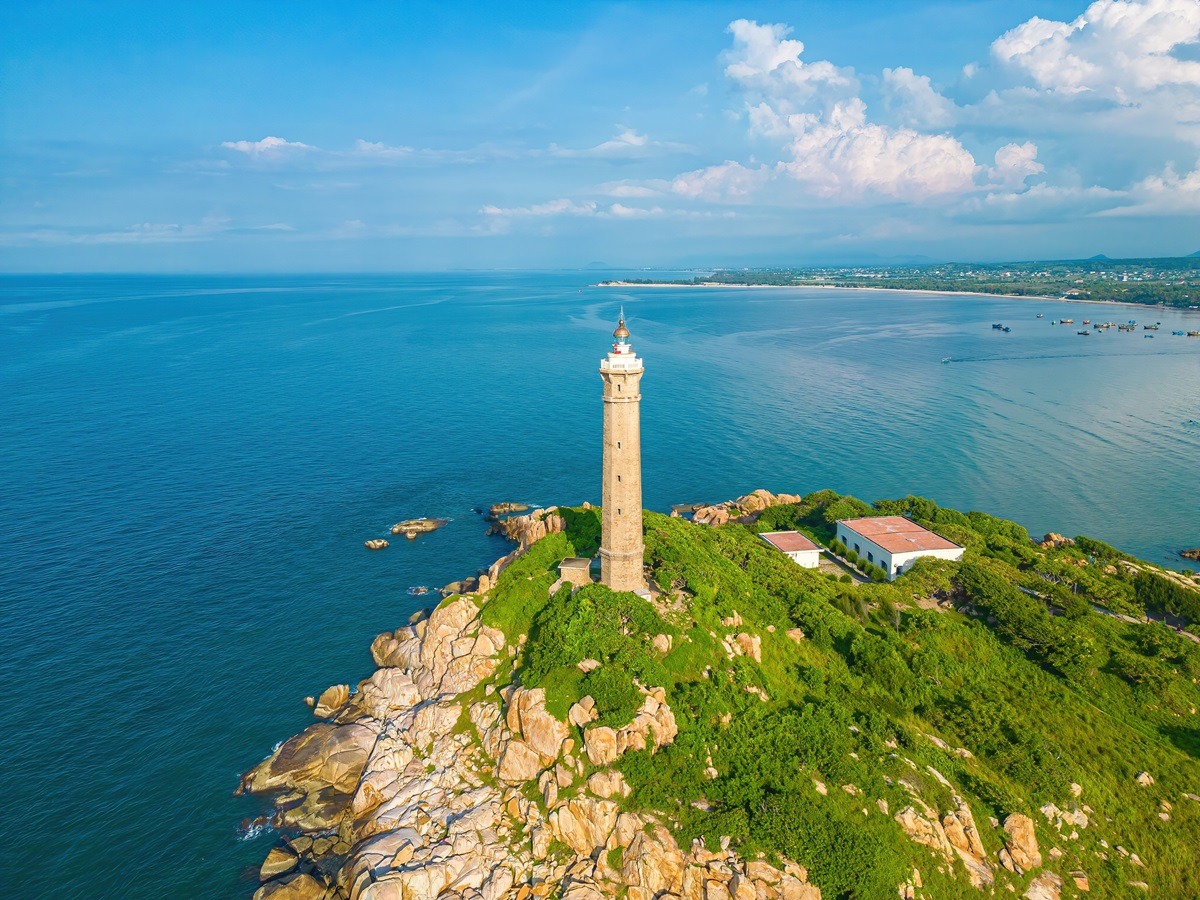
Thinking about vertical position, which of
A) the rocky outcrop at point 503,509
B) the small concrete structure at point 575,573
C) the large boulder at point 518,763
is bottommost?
the large boulder at point 518,763

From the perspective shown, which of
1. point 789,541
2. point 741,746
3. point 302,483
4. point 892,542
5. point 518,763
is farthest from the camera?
point 302,483

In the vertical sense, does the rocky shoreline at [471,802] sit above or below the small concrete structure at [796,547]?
below

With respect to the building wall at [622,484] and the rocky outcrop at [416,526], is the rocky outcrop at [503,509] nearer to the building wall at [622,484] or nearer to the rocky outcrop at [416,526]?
the rocky outcrop at [416,526]

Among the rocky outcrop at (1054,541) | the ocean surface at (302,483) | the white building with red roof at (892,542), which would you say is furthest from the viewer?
the rocky outcrop at (1054,541)

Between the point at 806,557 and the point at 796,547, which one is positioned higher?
the point at 796,547

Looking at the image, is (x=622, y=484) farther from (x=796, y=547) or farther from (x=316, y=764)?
(x=796, y=547)

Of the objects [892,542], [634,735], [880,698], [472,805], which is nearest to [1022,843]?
[880,698]

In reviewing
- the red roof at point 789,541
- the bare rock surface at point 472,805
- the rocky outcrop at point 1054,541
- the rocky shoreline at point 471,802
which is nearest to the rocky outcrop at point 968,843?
the bare rock surface at point 472,805
